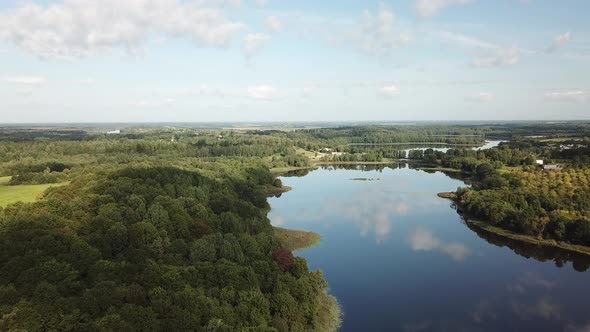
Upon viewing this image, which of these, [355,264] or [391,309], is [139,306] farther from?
[355,264]

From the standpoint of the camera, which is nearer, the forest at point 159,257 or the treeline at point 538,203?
the forest at point 159,257

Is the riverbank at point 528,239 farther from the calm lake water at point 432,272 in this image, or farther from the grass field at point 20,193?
the grass field at point 20,193

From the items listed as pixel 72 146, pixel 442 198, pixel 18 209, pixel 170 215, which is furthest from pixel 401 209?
pixel 72 146

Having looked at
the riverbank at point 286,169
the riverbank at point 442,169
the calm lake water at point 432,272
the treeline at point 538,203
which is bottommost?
the calm lake water at point 432,272

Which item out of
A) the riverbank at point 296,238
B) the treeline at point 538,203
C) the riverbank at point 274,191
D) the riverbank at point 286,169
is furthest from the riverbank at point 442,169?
the riverbank at point 296,238

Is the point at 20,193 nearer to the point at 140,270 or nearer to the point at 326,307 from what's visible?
the point at 140,270

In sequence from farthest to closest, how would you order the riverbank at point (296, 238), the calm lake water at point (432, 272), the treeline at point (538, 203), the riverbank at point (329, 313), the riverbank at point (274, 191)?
the riverbank at point (274, 191)
the treeline at point (538, 203)
the riverbank at point (296, 238)
the calm lake water at point (432, 272)
the riverbank at point (329, 313)

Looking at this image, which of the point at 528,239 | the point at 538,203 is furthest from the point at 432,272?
the point at 538,203
